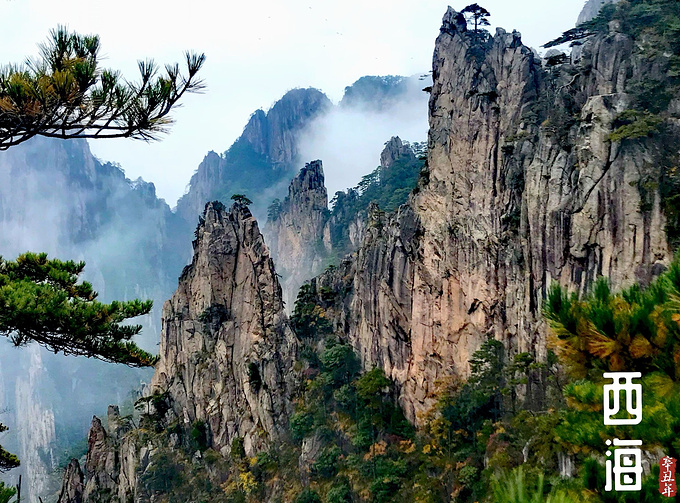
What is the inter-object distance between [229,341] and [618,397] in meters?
21.8

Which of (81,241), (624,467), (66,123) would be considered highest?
(81,241)

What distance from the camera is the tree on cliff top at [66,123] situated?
133 inches

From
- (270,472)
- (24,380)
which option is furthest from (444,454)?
(24,380)

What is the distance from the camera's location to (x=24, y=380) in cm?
5503

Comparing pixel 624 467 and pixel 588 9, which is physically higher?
pixel 588 9

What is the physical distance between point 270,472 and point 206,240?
10734 mm

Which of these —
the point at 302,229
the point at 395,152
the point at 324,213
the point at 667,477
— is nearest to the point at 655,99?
the point at 667,477

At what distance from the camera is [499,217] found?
16391 millimetres

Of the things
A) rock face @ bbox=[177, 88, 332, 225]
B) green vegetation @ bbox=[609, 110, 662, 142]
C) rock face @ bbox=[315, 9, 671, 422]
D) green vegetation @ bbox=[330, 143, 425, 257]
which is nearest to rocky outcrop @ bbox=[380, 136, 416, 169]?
green vegetation @ bbox=[330, 143, 425, 257]

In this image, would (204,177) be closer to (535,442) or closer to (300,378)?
(300,378)

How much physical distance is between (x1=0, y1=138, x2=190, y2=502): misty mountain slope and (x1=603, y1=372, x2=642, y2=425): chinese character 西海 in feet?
184

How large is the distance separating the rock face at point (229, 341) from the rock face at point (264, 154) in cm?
3758

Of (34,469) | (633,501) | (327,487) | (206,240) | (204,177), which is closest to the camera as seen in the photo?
(633,501)

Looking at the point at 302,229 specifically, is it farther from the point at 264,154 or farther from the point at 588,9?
the point at 588,9
